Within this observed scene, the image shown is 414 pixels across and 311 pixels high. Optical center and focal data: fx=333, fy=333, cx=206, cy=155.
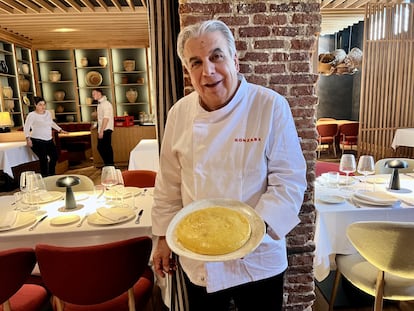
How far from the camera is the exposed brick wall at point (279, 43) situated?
1611 mm

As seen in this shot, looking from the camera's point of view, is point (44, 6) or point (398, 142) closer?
point (44, 6)

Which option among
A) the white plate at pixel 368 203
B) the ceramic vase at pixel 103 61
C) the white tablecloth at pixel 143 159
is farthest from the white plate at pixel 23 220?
the ceramic vase at pixel 103 61

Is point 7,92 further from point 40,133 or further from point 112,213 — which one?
point 112,213

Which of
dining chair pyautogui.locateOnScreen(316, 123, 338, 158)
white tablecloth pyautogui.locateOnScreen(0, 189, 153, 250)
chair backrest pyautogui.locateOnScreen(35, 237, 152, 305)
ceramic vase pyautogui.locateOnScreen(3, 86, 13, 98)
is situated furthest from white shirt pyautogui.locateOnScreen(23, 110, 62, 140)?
dining chair pyautogui.locateOnScreen(316, 123, 338, 158)

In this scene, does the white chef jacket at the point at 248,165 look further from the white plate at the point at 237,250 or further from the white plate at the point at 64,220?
the white plate at the point at 64,220

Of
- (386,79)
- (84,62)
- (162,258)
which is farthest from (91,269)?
(84,62)

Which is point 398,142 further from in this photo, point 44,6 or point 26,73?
point 26,73

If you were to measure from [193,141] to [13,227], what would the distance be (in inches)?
55.5

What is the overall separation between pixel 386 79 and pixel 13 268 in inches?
291

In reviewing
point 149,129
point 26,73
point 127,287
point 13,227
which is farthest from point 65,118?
point 127,287

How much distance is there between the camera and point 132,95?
915cm

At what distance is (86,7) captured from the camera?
599 cm

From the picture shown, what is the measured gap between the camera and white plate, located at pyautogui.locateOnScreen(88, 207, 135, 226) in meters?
2.03

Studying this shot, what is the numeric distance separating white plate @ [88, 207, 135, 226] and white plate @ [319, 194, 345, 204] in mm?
1334
